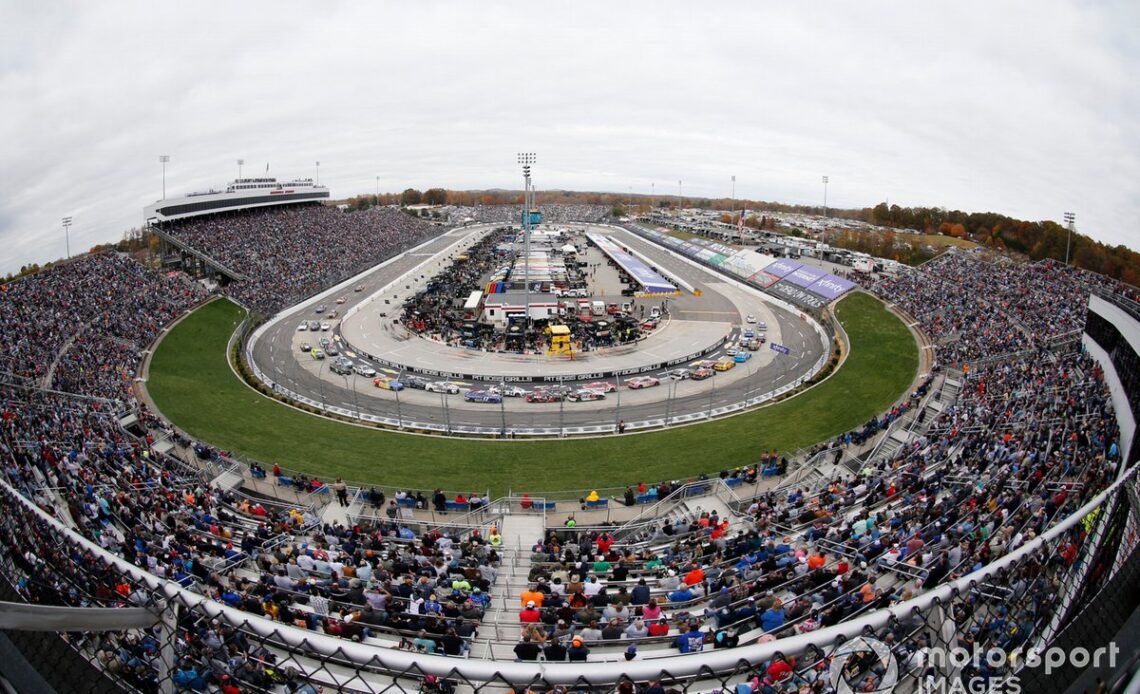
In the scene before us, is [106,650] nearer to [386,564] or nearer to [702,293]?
[386,564]

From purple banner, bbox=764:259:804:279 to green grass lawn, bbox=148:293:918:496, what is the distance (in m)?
29.8

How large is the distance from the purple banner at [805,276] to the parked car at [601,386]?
108 ft

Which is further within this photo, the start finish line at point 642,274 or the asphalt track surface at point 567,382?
the start finish line at point 642,274

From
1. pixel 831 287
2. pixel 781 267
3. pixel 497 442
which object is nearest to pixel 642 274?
pixel 781 267

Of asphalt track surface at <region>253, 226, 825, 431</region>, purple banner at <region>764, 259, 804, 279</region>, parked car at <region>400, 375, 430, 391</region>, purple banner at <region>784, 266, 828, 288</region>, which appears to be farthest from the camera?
purple banner at <region>764, 259, 804, 279</region>

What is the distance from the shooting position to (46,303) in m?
36.9

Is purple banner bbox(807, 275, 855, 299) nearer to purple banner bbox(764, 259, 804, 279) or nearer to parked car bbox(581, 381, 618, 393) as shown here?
purple banner bbox(764, 259, 804, 279)

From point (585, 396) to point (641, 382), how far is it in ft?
13.5

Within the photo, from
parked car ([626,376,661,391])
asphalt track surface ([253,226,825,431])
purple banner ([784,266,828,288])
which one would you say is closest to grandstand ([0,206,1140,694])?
asphalt track surface ([253,226,825,431])

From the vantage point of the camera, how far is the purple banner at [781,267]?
6669cm

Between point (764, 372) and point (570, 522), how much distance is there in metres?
26.0

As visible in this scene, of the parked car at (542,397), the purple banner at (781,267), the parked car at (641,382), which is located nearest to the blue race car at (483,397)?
the parked car at (542,397)

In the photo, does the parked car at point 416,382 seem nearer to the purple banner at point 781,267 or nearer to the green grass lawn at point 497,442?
the green grass lawn at point 497,442

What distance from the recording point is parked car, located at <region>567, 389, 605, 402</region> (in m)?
35.5
